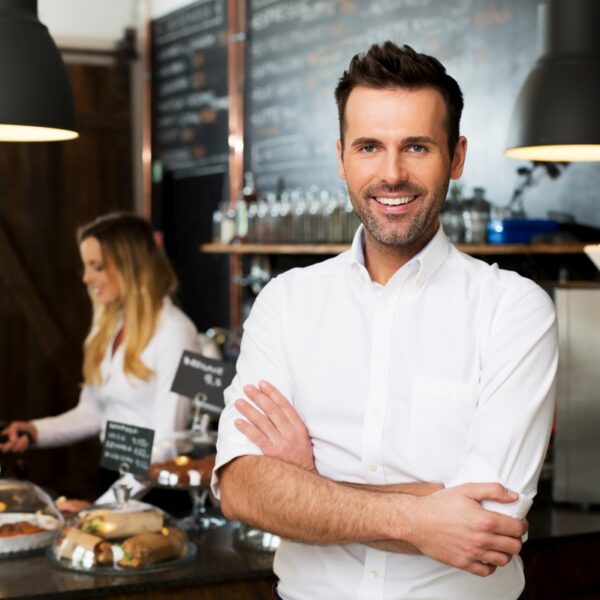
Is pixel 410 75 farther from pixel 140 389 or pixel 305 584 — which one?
pixel 140 389

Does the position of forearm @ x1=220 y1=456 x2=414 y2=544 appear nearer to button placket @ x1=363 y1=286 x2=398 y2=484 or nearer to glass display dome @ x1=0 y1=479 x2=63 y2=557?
button placket @ x1=363 y1=286 x2=398 y2=484

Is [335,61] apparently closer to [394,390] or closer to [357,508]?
[394,390]

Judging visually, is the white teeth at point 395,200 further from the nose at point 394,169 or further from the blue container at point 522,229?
the blue container at point 522,229

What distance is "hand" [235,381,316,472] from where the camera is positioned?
1.93 metres

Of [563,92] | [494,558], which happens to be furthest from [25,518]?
[563,92]

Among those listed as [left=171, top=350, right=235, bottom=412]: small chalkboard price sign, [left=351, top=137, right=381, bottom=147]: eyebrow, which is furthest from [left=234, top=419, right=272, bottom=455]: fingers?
[left=171, top=350, right=235, bottom=412]: small chalkboard price sign

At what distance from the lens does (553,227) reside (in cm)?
395

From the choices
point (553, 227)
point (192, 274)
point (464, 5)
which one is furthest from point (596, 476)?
point (192, 274)

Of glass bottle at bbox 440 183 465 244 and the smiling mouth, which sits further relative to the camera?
glass bottle at bbox 440 183 465 244

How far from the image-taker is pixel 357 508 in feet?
5.84

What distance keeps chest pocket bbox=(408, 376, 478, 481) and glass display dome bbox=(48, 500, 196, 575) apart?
87 centimetres

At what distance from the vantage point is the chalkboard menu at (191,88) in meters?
6.33

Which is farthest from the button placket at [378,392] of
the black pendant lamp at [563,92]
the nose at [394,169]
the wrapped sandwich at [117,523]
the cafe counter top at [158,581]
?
the black pendant lamp at [563,92]

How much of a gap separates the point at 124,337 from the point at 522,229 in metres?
1.42
